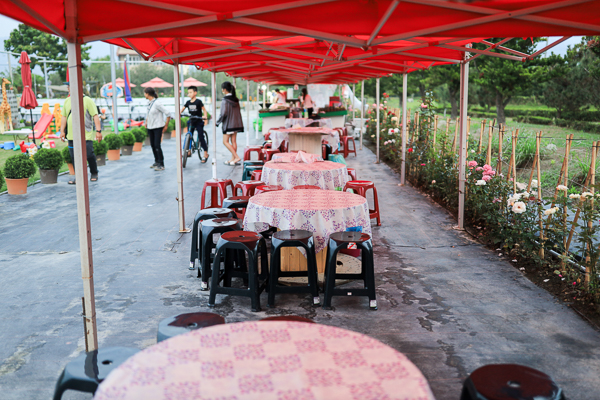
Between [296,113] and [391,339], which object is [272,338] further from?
[296,113]

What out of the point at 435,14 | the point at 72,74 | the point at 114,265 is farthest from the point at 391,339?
the point at 114,265

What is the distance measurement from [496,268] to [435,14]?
273 centimetres

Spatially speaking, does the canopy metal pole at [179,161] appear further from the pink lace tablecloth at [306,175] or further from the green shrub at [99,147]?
the green shrub at [99,147]

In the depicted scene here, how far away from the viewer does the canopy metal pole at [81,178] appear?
2664mm

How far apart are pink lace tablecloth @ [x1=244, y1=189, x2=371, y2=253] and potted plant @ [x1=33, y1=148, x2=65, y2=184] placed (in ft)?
19.0

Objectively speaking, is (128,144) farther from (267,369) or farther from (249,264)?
(267,369)

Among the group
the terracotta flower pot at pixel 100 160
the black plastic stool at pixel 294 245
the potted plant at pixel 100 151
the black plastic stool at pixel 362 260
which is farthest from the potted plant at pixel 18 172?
the black plastic stool at pixel 362 260

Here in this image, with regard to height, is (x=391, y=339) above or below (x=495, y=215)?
below

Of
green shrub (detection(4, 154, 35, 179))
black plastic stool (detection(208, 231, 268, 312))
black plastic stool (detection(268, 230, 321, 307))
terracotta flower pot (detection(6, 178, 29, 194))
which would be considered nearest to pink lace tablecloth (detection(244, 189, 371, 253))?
black plastic stool (detection(268, 230, 321, 307))

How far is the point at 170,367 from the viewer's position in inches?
62.3

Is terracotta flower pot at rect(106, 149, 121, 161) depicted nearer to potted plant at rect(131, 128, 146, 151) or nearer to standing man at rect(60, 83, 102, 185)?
potted plant at rect(131, 128, 146, 151)

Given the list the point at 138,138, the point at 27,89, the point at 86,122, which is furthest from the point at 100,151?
the point at 138,138

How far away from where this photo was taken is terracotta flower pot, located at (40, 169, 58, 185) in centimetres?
889

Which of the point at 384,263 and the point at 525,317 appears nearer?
the point at 525,317
